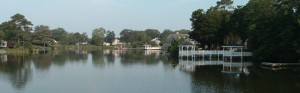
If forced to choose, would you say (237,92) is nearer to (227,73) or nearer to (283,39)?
(227,73)

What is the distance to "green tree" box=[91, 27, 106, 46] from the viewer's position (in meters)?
136

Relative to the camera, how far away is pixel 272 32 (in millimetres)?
37719

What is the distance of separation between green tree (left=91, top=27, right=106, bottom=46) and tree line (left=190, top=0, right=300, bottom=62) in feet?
235

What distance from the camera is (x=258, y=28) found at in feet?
139

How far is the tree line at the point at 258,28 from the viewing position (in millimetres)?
34562

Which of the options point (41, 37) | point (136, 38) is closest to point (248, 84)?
point (41, 37)

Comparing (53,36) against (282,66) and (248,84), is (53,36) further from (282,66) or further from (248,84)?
(248,84)

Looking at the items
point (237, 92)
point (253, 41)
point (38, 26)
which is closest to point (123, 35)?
point (38, 26)

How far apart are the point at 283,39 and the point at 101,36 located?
108536 mm

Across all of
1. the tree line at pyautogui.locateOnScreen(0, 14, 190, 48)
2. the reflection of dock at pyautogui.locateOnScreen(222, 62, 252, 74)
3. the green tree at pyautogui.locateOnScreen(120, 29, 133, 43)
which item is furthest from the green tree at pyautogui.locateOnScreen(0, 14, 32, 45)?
the green tree at pyautogui.locateOnScreen(120, 29, 133, 43)

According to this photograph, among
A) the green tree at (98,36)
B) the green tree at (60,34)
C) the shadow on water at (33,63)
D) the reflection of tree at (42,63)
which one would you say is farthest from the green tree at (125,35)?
the reflection of tree at (42,63)

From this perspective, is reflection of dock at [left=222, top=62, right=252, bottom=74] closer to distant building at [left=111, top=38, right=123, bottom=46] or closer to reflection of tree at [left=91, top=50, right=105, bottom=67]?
reflection of tree at [left=91, top=50, right=105, bottom=67]

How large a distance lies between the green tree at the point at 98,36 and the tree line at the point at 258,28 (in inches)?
2814

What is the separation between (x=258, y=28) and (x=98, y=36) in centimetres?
9816
